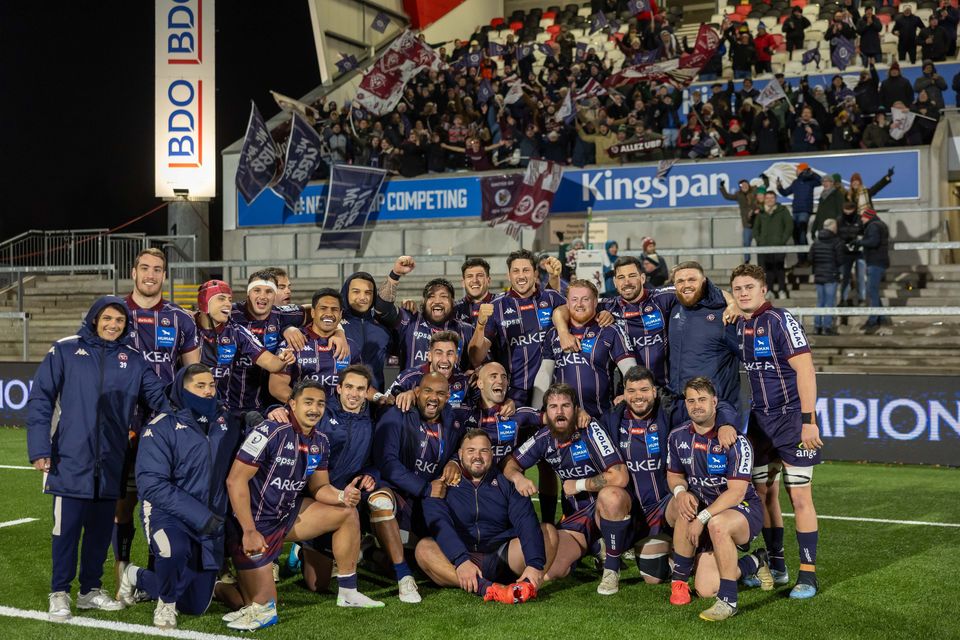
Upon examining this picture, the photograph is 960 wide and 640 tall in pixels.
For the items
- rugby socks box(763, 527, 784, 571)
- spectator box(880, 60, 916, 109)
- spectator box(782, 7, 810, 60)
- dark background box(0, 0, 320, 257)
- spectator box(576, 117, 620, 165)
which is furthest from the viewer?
dark background box(0, 0, 320, 257)

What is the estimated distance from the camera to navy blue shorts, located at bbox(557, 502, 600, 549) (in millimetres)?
7188

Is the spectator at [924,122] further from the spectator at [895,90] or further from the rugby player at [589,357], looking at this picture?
the rugby player at [589,357]

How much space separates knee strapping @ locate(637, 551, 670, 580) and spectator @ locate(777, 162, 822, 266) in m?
10.4

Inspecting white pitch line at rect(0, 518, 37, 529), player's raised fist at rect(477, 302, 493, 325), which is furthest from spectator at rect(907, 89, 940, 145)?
white pitch line at rect(0, 518, 37, 529)

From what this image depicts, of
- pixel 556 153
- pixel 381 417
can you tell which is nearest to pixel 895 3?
pixel 556 153

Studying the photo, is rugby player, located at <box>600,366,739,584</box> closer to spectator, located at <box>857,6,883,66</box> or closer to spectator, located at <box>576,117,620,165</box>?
spectator, located at <box>576,117,620,165</box>

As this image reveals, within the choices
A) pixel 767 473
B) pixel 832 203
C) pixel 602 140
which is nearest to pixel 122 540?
pixel 767 473

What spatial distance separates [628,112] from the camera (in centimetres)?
2114

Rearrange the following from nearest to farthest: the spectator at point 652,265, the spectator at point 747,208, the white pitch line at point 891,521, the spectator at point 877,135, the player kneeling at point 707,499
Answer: the player kneeling at point 707,499 → the white pitch line at point 891,521 → the spectator at point 652,265 → the spectator at point 747,208 → the spectator at point 877,135

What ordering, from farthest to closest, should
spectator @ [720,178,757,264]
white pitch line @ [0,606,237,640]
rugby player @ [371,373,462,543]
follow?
spectator @ [720,178,757,264]
rugby player @ [371,373,462,543]
white pitch line @ [0,606,237,640]

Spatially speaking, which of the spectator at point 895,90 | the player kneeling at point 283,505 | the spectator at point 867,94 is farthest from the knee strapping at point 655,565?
the spectator at point 895,90

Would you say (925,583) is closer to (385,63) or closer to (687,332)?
(687,332)

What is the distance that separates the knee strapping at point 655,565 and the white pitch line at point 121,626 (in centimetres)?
274

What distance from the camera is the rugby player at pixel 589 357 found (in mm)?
7730
